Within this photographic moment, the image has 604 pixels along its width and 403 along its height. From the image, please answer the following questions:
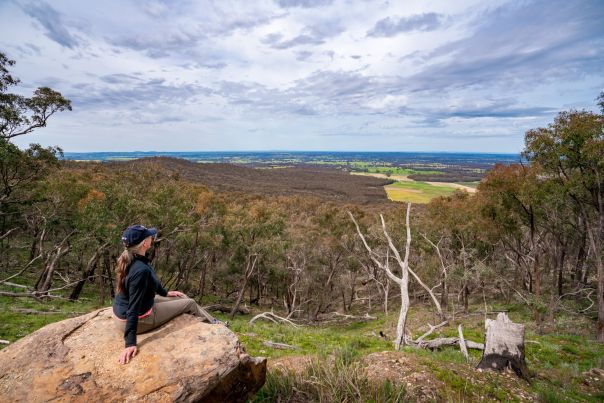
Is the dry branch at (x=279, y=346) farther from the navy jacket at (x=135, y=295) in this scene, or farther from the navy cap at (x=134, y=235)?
the navy cap at (x=134, y=235)

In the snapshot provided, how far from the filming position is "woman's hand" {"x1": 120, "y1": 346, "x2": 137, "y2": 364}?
4516 mm

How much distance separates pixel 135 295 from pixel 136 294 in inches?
0.7

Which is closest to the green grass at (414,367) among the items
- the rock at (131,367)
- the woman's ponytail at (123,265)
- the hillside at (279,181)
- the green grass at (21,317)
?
the green grass at (21,317)

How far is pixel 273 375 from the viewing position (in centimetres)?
545

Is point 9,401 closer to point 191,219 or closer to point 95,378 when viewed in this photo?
point 95,378

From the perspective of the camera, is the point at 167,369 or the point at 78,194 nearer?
the point at 167,369

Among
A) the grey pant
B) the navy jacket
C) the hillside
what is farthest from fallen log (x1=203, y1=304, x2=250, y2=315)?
the hillside

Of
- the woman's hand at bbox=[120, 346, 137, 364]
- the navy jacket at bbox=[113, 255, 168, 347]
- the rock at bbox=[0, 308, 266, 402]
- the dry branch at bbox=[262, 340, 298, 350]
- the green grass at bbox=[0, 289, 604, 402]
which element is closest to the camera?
the rock at bbox=[0, 308, 266, 402]

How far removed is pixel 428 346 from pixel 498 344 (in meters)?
4.11

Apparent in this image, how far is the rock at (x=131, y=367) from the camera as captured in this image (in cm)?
421

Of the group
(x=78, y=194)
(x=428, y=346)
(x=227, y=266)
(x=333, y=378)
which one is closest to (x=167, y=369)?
(x=333, y=378)

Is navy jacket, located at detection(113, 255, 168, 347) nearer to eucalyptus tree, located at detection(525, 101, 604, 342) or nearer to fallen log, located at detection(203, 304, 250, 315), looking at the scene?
eucalyptus tree, located at detection(525, 101, 604, 342)

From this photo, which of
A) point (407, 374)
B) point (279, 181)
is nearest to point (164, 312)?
point (407, 374)

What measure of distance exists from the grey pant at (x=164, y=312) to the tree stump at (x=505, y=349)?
232 inches
